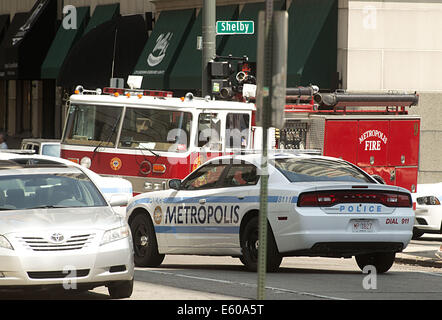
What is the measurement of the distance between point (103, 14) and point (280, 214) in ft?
87.9

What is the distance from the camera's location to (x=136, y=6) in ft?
124

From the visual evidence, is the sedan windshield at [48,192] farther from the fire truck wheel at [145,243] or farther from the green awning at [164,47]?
the green awning at [164,47]

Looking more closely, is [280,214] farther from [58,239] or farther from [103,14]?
[103,14]

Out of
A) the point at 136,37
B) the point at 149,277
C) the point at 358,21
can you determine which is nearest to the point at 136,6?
the point at 136,37

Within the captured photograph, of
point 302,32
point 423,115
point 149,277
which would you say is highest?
point 302,32

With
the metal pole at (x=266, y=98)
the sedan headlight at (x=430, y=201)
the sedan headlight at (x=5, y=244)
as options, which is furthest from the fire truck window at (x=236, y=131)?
the metal pole at (x=266, y=98)

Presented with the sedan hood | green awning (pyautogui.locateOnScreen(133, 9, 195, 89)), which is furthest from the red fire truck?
green awning (pyautogui.locateOnScreen(133, 9, 195, 89))

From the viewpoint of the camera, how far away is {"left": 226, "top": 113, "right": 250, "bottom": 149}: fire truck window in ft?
66.0

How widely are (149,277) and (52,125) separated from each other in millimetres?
31249

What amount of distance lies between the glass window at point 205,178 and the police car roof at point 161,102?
4401mm

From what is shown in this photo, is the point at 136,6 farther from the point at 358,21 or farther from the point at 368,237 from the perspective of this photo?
the point at 368,237

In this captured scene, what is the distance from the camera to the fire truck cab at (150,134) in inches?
766

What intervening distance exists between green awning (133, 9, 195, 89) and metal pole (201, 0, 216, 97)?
10.7 m

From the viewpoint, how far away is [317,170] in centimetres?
Result: 1447
